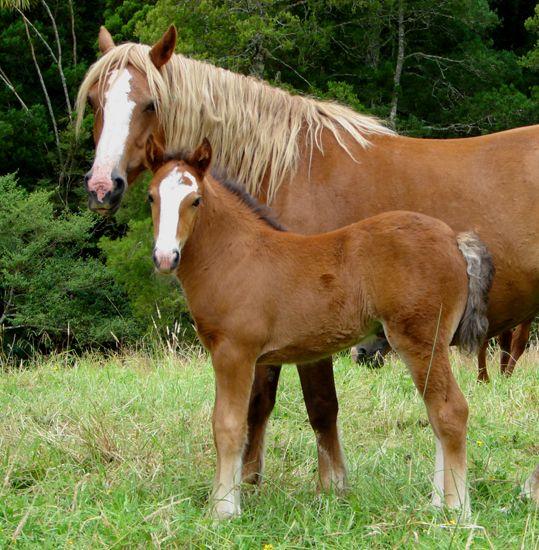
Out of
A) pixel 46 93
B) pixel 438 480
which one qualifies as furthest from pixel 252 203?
pixel 46 93

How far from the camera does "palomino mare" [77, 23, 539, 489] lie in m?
4.59

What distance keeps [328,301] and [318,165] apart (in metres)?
1.06

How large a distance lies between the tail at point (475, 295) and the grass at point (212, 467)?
75cm

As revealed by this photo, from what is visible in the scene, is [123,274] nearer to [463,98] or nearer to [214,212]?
[463,98]

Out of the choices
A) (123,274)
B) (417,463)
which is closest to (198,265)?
(417,463)

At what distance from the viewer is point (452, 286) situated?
3.96 m

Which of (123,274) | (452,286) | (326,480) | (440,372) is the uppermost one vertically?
(452,286)

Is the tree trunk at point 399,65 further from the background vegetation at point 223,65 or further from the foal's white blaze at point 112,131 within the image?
the foal's white blaze at point 112,131

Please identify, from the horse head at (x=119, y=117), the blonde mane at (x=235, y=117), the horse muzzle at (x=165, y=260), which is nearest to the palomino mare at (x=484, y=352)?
the blonde mane at (x=235, y=117)

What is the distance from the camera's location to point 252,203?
A: 4352 millimetres

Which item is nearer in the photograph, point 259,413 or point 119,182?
point 119,182

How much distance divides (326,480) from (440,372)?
3.41 ft

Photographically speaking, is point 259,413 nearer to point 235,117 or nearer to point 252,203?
point 252,203

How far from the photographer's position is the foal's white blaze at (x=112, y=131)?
430cm
